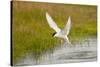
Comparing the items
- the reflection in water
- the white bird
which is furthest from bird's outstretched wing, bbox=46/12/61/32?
the reflection in water

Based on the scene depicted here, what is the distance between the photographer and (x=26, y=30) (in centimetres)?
215

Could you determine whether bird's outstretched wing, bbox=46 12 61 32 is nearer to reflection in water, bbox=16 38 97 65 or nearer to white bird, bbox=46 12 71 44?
white bird, bbox=46 12 71 44

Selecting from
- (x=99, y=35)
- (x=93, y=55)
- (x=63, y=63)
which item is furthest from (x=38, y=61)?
(x=99, y=35)

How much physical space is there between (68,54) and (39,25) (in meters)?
0.47

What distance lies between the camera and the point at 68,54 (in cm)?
231

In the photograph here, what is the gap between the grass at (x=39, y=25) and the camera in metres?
2.11

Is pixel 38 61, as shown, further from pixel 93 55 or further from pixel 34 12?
pixel 93 55

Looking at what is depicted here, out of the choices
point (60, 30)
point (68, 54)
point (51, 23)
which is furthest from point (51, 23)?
point (68, 54)

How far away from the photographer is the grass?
83.2 inches

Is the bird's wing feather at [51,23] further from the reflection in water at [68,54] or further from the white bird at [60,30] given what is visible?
the reflection in water at [68,54]

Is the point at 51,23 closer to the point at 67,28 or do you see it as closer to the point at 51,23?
the point at 51,23

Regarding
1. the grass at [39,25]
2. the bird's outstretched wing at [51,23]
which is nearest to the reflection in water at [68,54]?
the grass at [39,25]
